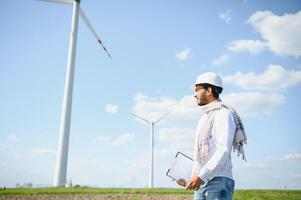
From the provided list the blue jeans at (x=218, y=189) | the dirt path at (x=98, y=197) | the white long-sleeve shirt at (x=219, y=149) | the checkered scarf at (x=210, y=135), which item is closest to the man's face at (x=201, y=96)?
the checkered scarf at (x=210, y=135)

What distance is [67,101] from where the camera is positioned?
32219mm

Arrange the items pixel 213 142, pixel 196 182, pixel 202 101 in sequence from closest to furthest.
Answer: pixel 196 182
pixel 213 142
pixel 202 101

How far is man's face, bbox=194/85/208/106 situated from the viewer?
5.11 m

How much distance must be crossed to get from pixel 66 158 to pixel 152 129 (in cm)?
1270

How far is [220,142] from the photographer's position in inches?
182

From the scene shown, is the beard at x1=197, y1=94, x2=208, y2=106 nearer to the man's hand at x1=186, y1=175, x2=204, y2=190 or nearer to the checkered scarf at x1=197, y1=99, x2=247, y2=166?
the checkered scarf at x1=197, y1=99, x2=247, y2=166

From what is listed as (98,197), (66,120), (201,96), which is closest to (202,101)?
(201,96)

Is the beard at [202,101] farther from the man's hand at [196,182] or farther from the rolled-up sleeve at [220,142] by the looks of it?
the man's hand at [196,182]

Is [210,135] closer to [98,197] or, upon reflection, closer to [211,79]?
[211,79]

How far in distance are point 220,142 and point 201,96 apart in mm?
763

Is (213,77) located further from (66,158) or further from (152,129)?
(152,129)

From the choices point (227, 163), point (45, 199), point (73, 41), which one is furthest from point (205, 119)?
point (73, 41)

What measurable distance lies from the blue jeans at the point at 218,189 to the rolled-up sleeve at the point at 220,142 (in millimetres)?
110

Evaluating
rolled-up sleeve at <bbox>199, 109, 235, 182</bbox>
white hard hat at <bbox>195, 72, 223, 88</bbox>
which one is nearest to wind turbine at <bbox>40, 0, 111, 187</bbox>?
white hard hat at <bbox>195, 72, 223, 88</bbox>
